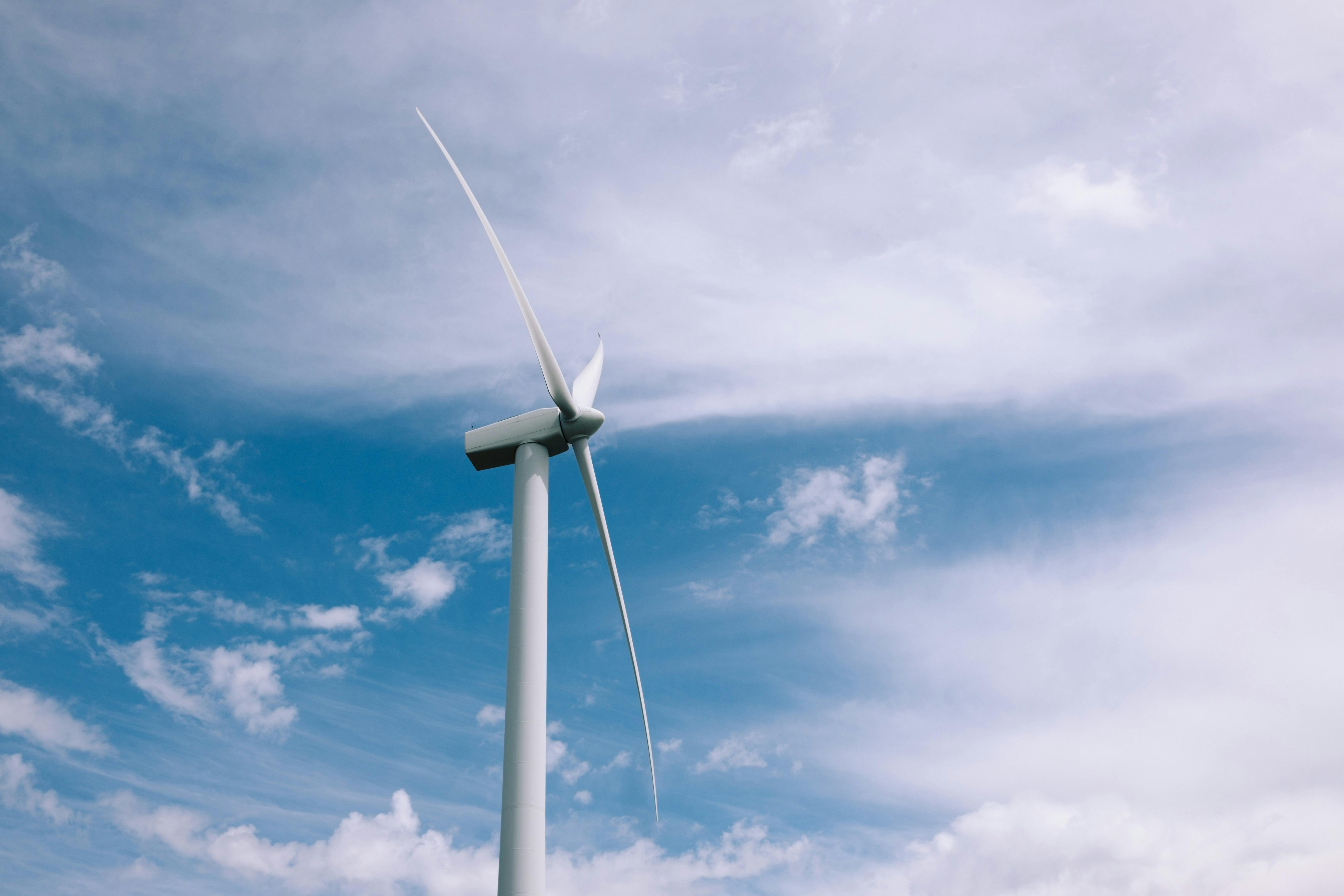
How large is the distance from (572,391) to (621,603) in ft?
30.4

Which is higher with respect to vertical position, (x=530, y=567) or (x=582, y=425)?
(x=582, y=425)

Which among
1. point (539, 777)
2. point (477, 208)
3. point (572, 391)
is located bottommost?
point (539, 777)

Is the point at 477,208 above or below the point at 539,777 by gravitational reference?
above

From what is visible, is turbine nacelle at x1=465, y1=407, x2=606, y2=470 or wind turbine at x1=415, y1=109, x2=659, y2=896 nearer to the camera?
wind turbine at x1=415, y1=109, x2=659, y2=896

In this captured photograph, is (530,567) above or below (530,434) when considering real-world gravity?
below

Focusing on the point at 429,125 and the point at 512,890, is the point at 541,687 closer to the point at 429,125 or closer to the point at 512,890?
the point at 512,890

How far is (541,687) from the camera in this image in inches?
1149

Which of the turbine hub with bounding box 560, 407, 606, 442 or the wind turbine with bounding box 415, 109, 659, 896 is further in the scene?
the turbine hub with bounding box 560, 407, 606, 442

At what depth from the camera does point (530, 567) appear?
1226 inches

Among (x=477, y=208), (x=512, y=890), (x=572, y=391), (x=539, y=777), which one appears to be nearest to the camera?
(x=512, y=890)

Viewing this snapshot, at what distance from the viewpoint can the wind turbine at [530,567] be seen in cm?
2658

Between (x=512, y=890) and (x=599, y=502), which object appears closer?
(x=512, y=890)

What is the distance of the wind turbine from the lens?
87.2 feet

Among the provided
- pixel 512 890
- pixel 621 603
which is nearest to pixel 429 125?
pixel 621 603
